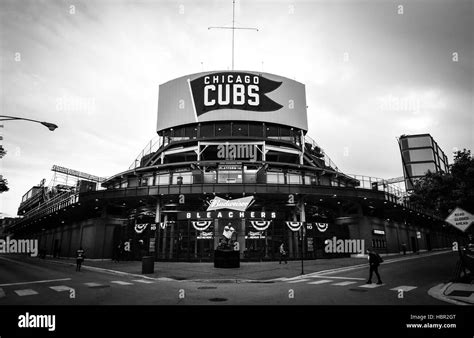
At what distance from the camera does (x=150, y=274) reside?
21062 millimetres

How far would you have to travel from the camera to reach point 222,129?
48062 millimetres

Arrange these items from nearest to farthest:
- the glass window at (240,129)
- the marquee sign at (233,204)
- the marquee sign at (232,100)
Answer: the marquee sign at (233,204)
the glass window at (240,129)
the marquee sign at (232,100)

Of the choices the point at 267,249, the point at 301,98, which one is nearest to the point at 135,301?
the point at 267,249

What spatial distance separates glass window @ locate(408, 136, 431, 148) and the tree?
92.2 meters

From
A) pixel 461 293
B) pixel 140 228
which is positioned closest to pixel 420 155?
pixel 140 228

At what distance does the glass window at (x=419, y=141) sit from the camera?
99125 mm

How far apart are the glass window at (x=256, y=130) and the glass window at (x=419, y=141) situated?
74296 millimetres

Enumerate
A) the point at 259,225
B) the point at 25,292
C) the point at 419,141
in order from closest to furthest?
the point at 25,292 → the point at 259,225 → the point at 419,141

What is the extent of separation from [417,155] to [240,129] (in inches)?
3022

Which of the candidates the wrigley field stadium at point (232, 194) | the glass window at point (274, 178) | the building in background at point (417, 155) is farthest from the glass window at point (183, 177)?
the building in background at point (417, 155)

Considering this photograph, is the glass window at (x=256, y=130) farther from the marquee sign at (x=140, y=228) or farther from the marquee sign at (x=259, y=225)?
the marquee sign at (x=140, y=228)

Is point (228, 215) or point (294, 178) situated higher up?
point (294, 178)

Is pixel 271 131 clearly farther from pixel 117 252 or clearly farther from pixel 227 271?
pixel 227 271
